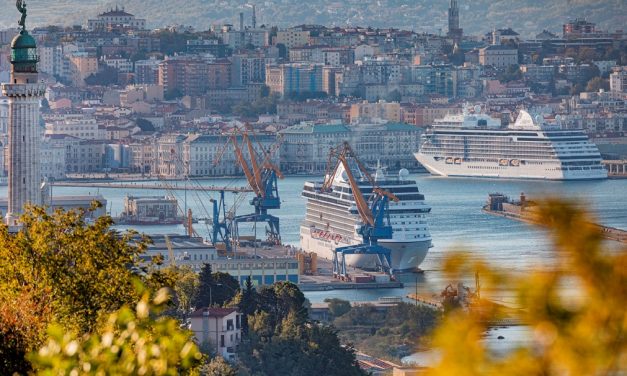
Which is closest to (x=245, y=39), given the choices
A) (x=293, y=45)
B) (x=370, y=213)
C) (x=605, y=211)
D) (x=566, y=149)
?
(x=293, y=45)

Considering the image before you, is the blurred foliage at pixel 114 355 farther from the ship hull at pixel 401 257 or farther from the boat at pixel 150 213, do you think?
the boat at pixel 150 213

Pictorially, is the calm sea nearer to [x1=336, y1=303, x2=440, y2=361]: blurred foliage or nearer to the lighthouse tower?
[x1=336, y1=303, x2=440, y2=361]: blurred foliage

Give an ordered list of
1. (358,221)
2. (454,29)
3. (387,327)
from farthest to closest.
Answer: (454,29), (358,221), (387,327)

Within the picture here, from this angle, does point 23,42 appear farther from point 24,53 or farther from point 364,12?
point 364,12

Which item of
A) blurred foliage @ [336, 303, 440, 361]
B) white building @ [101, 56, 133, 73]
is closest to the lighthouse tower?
blurred foliage @ [336, 303, 440, 361]

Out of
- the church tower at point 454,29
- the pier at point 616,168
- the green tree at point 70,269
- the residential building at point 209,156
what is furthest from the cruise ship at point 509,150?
the green tree at point 70,269

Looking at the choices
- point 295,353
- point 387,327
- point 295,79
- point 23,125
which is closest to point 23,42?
point 23,125
